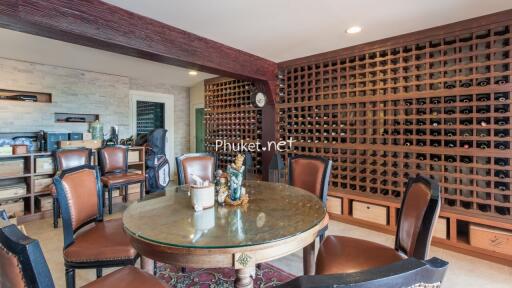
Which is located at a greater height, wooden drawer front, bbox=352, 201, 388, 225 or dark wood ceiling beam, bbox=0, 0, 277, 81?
dark wood ceiling beam, bbox=0, 0, 277, 81

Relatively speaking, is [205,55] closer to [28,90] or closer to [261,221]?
[261,221]

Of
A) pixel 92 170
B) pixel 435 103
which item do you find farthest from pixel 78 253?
pixel 435 103

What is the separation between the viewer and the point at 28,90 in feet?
13.1

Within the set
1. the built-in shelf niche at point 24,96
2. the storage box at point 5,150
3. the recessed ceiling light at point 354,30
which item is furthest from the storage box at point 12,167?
the recessed ceiling light at point 354,30

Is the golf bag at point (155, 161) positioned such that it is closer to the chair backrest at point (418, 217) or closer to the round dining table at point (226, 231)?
the round dining table at point (226, 231)

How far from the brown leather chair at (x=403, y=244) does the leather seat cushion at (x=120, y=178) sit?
2944 mm

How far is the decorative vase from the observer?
1.70m

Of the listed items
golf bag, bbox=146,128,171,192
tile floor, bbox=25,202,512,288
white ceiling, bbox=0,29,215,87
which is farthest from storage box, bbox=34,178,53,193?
white ceiling, bbox=0,29,215,87

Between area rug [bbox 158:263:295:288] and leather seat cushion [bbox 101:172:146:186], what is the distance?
1.70 metres

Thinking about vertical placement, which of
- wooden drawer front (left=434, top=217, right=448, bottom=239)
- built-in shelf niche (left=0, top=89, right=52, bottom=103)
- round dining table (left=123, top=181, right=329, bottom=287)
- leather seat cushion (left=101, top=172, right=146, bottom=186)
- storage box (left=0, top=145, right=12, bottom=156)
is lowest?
wooden drawer front (left=434, top=217, right=448, bottom=239)

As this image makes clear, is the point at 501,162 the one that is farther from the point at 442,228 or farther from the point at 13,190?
the point at 13,190

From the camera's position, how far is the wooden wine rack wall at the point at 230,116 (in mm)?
4465

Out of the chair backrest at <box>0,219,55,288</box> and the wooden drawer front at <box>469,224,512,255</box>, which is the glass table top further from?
the wooden drawer front at <box>469,224,512,255</box>

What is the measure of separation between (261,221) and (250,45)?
2435 millimetres
